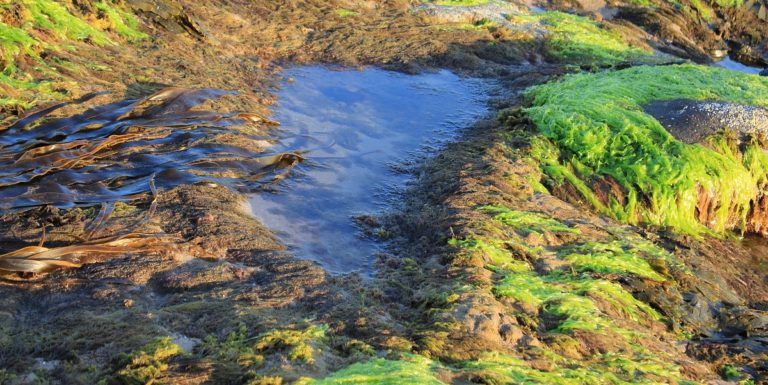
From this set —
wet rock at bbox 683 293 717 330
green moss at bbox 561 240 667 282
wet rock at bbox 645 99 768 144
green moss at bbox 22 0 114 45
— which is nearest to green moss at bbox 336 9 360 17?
green moss at bbox 22 0 114 45

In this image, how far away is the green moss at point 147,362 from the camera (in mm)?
2986

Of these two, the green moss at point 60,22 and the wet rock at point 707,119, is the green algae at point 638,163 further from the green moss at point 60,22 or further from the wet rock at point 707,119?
the green moss at point 60,22

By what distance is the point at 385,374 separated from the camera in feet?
10.6

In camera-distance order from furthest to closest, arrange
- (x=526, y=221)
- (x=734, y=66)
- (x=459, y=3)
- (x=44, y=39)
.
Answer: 1. (x=734, y=66)
2. (x=459, y=3)
3. (x=44, y=39)
4. (x=526, y=221)

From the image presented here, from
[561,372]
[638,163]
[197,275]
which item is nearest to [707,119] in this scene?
[638,163]

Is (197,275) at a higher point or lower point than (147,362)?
lower

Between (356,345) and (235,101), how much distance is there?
502 centimetres

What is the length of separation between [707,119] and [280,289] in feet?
19.8

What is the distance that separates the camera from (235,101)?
7.92 m

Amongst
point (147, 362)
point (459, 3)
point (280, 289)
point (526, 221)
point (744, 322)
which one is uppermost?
point (459, 3)

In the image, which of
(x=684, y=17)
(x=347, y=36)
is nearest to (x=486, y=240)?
(x=347, y=36)

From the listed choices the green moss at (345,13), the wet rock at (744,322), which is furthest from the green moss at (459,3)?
the wet rock at (744,322)

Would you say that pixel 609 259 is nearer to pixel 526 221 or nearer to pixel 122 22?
pixel 526 221

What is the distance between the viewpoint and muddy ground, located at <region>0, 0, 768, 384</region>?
3.30 m
